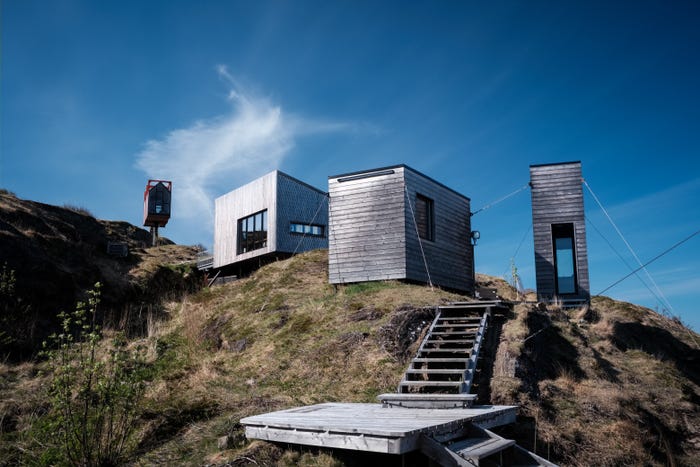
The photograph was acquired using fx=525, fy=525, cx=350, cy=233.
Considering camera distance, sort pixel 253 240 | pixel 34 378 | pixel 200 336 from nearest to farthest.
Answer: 1. pixel 34 378
2. pixel 200 336
3. pixel 253 240

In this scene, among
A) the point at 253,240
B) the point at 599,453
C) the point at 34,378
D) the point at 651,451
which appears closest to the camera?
the point at 599,453

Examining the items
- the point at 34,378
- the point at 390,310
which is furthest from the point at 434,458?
the point at 34,378

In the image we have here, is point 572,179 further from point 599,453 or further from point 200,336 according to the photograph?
point 200,336

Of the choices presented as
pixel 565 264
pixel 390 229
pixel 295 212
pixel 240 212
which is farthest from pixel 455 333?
pixel 240 212

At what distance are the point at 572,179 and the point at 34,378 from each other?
19.7m

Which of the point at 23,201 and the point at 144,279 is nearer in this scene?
the point at 144,279

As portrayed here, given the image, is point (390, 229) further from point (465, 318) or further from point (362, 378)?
point (362, 378)

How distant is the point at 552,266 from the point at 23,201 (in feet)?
94.9

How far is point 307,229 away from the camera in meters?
28.6

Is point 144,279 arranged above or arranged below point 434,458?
above

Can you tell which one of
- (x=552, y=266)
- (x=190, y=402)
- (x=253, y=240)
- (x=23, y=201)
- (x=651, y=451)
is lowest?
(x=651, y=451)

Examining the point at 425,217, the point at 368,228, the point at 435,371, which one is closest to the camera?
the point at 435,371

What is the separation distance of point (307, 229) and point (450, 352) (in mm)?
17798

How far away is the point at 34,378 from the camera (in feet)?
47.2
